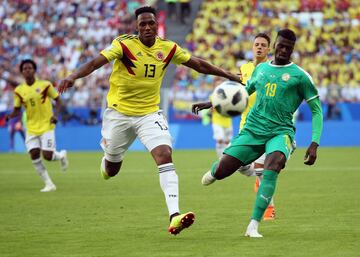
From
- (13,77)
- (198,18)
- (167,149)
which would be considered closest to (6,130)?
(13,77)

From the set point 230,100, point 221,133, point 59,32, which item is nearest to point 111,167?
point 230,100

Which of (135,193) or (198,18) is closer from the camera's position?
(135,193)

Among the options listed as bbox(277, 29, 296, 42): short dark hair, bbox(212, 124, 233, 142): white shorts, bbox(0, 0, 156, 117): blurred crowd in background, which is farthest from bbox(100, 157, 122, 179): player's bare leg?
bbox(0, 0, 156, 117): blurred crowd in background

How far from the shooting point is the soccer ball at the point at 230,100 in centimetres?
1059

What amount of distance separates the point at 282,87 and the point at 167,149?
1612 mm

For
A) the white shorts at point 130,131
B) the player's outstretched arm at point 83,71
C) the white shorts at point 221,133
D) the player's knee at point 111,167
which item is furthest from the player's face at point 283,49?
the white shorts at point 221,133

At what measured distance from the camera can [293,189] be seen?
1728 cm

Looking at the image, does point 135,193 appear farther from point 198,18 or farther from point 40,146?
point 198,18

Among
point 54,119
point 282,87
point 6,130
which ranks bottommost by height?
point 6,130

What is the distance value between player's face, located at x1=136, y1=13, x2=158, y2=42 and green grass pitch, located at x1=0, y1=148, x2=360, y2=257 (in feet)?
7.86

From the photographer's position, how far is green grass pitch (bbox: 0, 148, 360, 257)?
31.5 ft

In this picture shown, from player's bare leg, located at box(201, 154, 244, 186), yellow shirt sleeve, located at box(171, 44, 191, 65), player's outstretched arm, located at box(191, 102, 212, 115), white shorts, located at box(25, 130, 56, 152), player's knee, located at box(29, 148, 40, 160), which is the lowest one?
player's knee, located at box(29, 148, 40, 160)

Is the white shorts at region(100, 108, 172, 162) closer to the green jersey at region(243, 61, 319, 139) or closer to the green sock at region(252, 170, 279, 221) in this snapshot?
the green jersey at region(243, 61, 319, 139)

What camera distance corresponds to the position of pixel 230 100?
10.6 m
